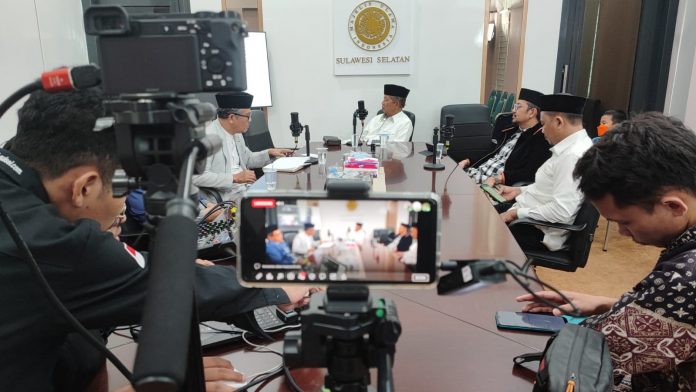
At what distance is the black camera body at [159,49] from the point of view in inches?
22.6

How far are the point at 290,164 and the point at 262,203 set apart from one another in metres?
2.53

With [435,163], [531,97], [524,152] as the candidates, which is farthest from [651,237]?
[531,97]

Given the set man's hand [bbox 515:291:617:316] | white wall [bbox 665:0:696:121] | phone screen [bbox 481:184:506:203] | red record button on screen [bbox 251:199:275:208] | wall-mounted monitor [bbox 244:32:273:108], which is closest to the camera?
red record button on screen [bbox 251:199:275:208]

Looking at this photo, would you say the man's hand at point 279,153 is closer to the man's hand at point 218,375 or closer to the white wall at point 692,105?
the man's hand at point 218,375

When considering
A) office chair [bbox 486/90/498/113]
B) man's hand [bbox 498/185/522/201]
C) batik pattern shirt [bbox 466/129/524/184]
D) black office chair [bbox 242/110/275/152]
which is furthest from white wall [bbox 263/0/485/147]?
man's hand [bbox 498/185/522/201]

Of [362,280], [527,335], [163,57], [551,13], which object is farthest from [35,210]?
[551,13]

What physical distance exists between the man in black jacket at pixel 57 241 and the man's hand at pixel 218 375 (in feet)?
0.55

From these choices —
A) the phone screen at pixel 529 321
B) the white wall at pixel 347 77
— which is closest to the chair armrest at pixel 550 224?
the phone screen at pixel 529 321

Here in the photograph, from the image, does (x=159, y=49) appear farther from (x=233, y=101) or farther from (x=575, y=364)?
(x=233, y=101)

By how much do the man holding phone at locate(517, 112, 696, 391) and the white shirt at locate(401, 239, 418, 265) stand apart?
1.49 ft

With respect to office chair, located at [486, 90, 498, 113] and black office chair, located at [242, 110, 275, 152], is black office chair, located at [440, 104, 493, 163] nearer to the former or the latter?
office chair, located at [486, 90, 498, 113]

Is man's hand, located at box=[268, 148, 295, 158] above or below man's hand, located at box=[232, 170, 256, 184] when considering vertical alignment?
above

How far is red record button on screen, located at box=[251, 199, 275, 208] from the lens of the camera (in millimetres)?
680

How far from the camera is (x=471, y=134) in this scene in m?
4.76
